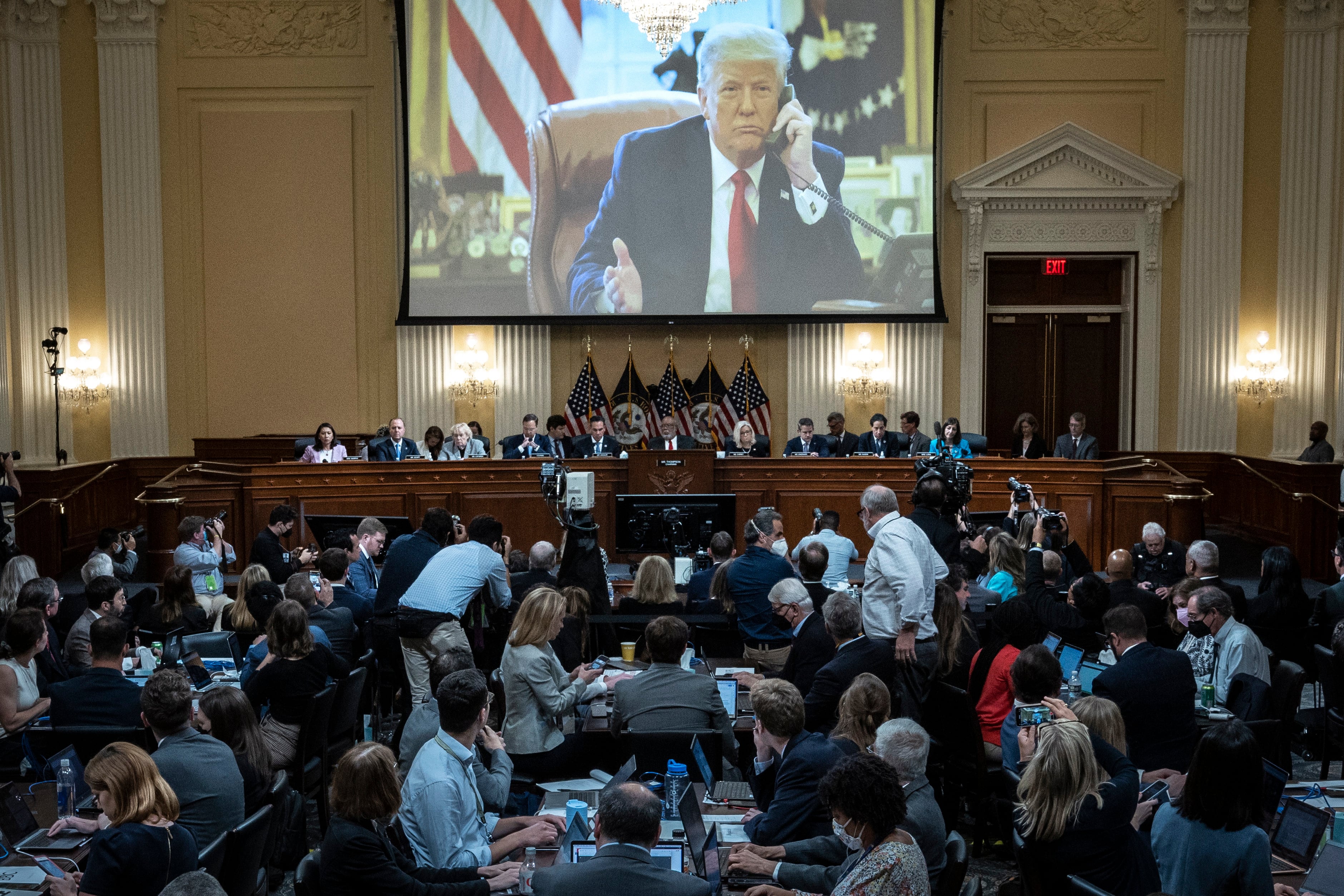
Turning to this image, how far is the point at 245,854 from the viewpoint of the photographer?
12.9 ft

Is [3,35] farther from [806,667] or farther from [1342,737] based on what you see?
[1342,737]

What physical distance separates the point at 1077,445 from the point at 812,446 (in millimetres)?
2923

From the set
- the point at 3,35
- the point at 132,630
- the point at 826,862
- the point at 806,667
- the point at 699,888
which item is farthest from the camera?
the point at 3,35

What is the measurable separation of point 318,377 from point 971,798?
1156cm

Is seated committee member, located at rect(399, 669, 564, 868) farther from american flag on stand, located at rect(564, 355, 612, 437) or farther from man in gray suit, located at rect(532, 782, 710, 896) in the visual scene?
american flag on stand, located at rect(564, 355, 612, 437)

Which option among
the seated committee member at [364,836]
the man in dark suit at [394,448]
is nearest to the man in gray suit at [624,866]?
the seated committee member at [364,836]

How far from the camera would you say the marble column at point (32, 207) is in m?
15.2

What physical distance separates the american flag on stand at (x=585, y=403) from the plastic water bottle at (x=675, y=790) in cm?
1116

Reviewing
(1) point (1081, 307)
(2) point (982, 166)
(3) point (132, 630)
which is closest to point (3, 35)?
(3) point (132, 630)

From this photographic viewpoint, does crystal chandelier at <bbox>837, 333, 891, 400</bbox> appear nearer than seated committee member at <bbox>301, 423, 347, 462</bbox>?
No

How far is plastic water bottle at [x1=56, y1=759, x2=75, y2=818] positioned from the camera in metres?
4.43

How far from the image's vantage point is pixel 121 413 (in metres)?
15.6

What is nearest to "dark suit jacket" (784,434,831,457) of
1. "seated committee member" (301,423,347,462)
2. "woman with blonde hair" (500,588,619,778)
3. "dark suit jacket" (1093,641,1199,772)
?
"seated committee member" (301,423,347,462)

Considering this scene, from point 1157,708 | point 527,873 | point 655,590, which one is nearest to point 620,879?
point 527,873
